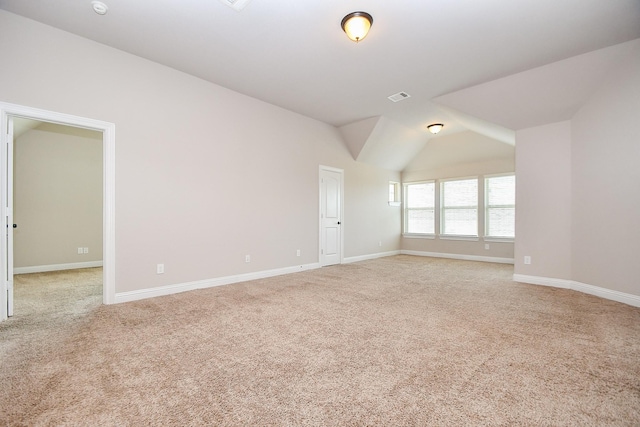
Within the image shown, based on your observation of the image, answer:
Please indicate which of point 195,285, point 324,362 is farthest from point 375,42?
point 195,285

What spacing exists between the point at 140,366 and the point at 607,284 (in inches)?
203

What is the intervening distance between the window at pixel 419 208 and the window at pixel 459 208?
0.96ft

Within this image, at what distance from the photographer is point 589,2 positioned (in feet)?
8.23

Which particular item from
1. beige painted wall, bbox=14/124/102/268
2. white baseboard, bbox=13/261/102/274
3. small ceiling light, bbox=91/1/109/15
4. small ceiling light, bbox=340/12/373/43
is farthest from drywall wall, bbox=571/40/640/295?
white baseboard, bbox=13/261/102/274

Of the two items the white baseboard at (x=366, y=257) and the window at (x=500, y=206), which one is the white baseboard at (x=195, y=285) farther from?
the window at (x=500, y=206)

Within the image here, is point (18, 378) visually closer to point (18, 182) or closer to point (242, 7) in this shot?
point (242, 7)

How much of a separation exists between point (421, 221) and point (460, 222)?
1040 millimetres

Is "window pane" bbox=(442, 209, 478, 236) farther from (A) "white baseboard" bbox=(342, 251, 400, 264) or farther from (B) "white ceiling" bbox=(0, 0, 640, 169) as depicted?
(B) "white ceiling" bbox=(0, 0, 640, 169)

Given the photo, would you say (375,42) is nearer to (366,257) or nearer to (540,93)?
(540,93)

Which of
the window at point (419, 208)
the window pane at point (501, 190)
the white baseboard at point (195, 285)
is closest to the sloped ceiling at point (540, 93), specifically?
the window pane at point (501, 190)

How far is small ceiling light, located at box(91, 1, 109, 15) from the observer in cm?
259

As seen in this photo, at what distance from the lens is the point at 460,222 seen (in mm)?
7082

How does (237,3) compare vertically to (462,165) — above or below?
above

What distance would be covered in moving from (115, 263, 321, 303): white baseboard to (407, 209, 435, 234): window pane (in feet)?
13.4
